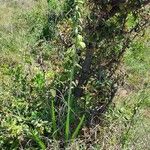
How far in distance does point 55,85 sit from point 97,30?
30.7 inches

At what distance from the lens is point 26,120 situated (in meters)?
4.67

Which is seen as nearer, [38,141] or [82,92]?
[38,141]

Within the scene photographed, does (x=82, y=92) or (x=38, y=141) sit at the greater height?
(x=82, y=92)

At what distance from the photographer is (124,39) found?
4.86 m

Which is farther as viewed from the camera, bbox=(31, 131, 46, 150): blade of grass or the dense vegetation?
the dense vegetation

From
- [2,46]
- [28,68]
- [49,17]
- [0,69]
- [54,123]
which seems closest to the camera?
[54,123]

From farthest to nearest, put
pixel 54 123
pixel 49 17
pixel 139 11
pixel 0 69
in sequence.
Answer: pixel 49 17
pixel 0 69
pixel 139 11
pixel 54 123

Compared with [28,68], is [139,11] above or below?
above

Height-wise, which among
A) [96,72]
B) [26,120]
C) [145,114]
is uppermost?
[96,72]

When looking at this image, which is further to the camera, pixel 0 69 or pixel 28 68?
pixel 0 69

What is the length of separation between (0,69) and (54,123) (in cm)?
180

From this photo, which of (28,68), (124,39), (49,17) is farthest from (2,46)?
(124,39)

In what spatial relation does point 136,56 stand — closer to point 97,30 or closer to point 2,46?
point 2,46

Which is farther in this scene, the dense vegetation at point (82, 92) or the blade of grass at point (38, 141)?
the dense vegetation at point (82, 92)
